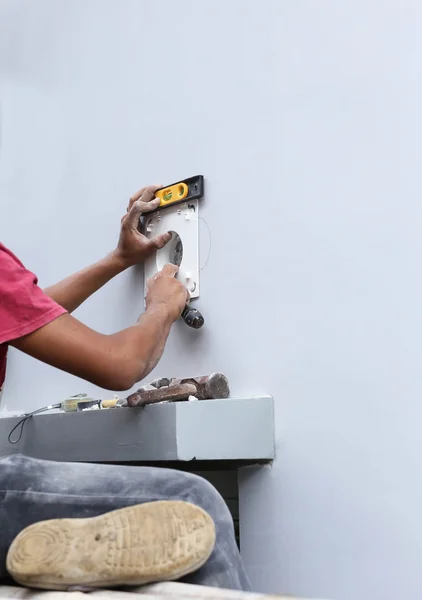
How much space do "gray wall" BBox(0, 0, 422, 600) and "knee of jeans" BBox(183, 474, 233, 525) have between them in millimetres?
364

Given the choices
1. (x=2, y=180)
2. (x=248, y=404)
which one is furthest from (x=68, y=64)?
(x=248, y=404)

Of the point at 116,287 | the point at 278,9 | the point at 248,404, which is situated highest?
the point at 278,9

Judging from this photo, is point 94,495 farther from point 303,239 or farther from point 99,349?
point 303,239

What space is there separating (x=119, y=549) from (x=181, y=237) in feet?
3.15

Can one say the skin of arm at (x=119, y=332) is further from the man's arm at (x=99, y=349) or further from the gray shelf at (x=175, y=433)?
the gray shelf at (x=175, y=433)

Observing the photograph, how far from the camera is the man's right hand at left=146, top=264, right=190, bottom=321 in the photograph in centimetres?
160

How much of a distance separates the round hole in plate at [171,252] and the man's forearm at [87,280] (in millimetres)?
95

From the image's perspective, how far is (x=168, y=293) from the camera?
164cm

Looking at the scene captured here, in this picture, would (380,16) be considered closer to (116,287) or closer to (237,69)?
(237,69)

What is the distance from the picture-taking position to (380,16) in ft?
4.67

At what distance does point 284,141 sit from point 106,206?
64 cm

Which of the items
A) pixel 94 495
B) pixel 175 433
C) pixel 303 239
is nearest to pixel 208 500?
pixel 94 495

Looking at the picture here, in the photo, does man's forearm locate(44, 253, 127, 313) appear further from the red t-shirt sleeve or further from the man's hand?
the red t-shirt sleeve

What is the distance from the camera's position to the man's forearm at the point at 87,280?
1.81 metres
